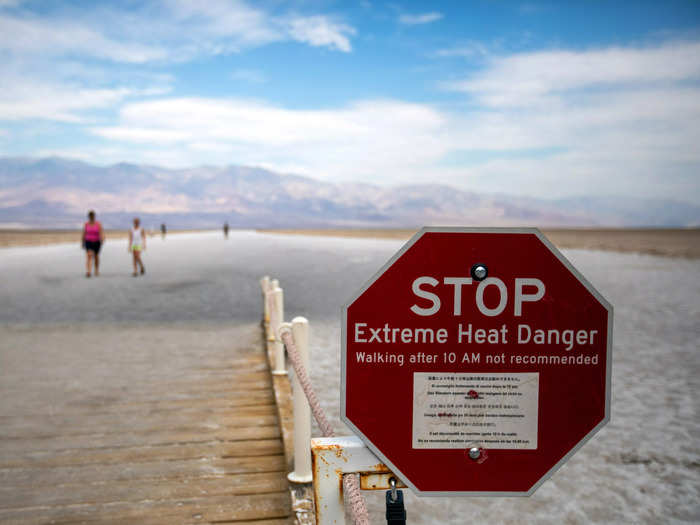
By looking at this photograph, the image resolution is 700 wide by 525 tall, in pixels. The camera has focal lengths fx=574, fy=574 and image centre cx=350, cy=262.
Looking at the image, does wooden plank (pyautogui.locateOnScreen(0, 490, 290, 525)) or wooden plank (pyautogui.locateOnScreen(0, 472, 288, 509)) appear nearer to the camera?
wooden plank (pyautogui.locateOnScreen(0, 490, 290, 525))

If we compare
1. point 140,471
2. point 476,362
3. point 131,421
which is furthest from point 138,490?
point 476,362

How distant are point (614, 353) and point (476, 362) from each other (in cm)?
839

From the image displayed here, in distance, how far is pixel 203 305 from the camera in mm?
12586

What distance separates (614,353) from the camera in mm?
8906

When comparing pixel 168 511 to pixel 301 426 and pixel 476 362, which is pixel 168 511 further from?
pixel 476 362

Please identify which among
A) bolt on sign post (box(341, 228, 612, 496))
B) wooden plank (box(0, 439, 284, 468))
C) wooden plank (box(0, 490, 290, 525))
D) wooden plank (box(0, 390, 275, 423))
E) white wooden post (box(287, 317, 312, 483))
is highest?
bolt on sign post (box(341, 228, 612, 496))

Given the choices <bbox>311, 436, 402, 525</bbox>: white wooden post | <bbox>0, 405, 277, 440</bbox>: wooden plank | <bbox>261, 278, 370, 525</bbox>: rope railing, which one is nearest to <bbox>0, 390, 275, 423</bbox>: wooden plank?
<bbox>0, 405, 277, 440</bbox>: wooden plank

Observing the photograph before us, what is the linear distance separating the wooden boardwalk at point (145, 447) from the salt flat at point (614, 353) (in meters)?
0.25

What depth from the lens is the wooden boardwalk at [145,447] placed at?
11.6 ft

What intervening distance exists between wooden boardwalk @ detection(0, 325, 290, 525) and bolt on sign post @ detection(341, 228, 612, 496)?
223 centimetres

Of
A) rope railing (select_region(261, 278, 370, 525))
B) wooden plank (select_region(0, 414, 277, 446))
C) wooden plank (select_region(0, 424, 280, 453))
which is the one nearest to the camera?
rope railing (select_region(261, 278, 370, 525))

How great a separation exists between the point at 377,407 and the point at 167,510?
263 centimetres

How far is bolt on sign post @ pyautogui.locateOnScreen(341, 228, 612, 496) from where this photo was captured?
149 centimetres

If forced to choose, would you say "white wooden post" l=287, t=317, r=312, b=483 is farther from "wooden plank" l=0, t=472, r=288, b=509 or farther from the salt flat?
the salt flat
